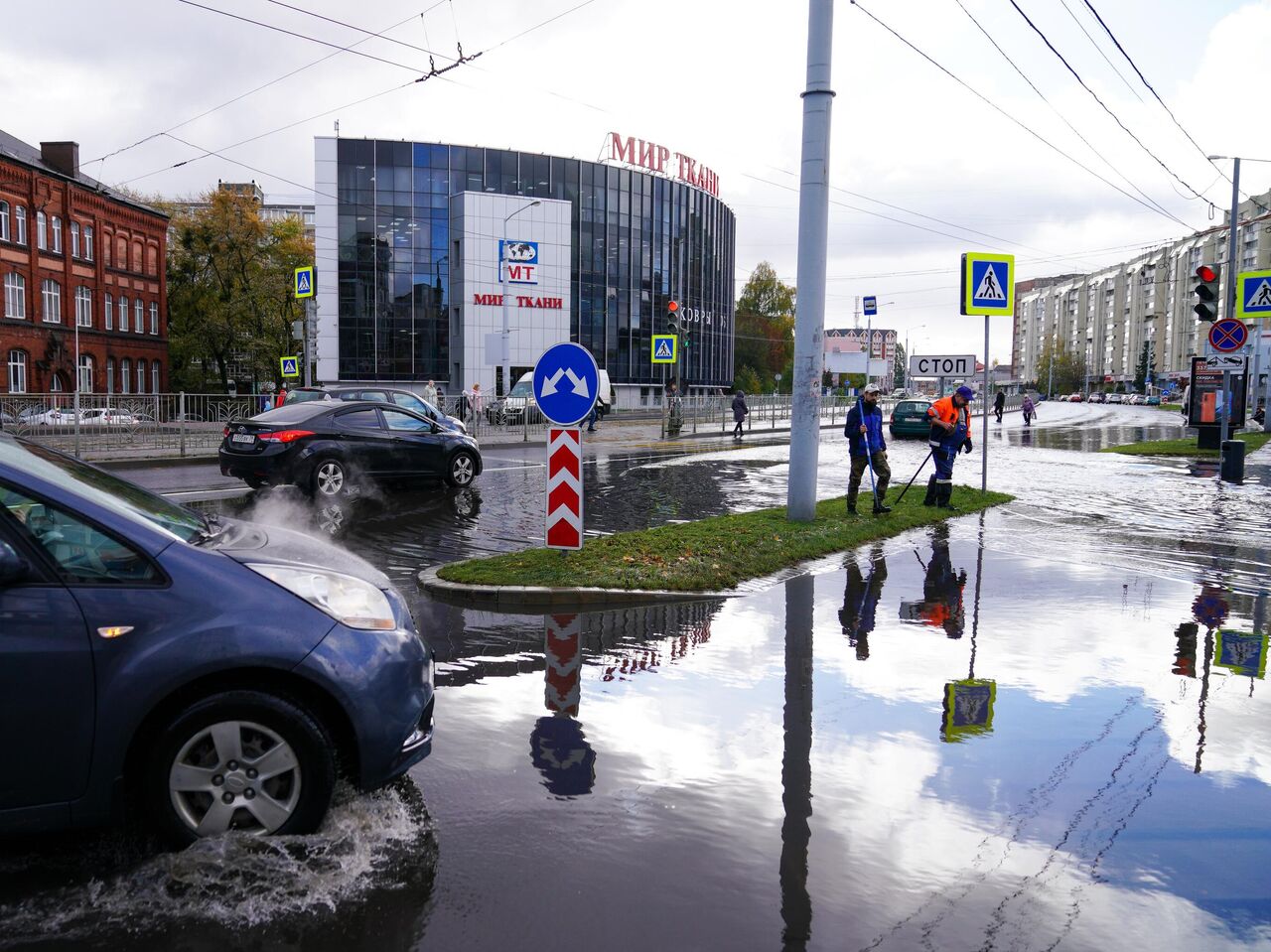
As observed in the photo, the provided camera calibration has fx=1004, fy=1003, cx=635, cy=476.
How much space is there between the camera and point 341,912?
11.2 ft

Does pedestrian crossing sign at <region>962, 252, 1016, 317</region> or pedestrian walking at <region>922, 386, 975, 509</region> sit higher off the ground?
pedestrian crossing sign at <region>962, 252, 1016, 317</region>

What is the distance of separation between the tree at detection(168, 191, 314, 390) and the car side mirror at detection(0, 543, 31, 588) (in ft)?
196

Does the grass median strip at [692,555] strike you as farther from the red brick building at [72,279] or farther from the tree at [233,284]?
the tree at [233,284]

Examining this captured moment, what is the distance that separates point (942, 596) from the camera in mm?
8969

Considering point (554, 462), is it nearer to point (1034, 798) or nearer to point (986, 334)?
point (1034, 798)

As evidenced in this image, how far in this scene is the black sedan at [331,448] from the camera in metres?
14.3

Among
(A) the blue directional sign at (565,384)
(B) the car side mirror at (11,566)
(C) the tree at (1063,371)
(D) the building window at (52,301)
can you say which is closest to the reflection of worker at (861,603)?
(A) the blue directional sign at (565,384)

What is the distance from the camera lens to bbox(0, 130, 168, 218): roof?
1989 inches

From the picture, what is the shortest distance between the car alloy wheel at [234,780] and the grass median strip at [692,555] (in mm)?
4701

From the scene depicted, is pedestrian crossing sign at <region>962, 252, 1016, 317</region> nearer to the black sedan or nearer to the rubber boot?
the rubber boot

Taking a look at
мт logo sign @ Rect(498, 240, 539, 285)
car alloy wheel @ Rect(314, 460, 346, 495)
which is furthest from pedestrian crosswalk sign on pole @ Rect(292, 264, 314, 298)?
→ car alloy wheel @ Rect(314, 460, 346, 495)

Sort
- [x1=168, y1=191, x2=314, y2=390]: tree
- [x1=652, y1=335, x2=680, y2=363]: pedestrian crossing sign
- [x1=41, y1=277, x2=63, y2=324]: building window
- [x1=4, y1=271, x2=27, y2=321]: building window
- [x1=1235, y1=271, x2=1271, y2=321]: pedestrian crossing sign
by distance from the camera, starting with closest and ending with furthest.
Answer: [x1=1235, y1=271, x2=1271, y2=321]: pedestrian crossing sign
[x1=652, y1=335, x2=680, y2=363]: pedestrian crossing sign
[x1=4, y1=271, x2=27, y2=321]: building window
[x1=41, y1=277, x2=63, y2=324]: building window
[x1=168, y1=191, x2=314, y2=390]: tree

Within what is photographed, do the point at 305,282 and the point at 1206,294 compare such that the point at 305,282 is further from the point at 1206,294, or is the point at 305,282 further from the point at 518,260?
the point at 1206,294

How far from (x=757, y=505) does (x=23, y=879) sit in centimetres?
1214
